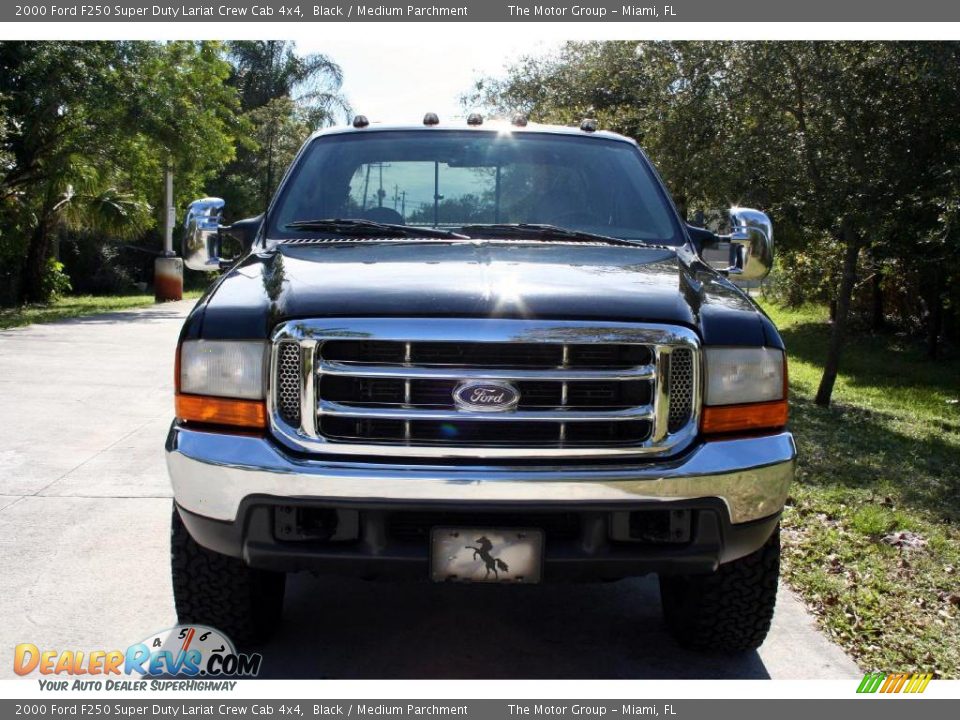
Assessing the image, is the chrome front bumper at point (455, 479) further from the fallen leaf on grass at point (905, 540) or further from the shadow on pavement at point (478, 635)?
the fallen leaf on grass at point (905, 540)

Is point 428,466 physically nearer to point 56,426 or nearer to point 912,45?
point 56,426

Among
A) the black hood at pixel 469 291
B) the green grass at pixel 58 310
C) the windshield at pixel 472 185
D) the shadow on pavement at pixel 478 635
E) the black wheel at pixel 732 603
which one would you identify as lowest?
the green grass at pixel 58 310

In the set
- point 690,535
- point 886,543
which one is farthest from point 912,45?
point 690,535

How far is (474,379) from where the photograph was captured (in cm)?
325

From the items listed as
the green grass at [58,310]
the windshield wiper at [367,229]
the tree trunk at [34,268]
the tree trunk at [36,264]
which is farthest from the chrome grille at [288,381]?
the tree trunk at [34,268]

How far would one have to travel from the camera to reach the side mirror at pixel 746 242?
4.64 m

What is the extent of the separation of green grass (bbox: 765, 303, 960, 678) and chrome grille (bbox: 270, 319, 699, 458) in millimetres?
1501

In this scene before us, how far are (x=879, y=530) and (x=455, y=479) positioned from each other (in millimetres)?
3450

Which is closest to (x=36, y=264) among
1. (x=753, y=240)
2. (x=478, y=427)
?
(x=753, y=240)

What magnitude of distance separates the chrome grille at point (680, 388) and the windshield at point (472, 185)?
1279 millimetres

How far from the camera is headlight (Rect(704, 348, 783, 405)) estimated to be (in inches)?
131

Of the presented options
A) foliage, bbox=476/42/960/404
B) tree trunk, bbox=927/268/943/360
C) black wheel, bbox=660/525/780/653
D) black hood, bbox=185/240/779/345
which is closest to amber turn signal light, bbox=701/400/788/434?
black hood, bbox=185/240/779/345
